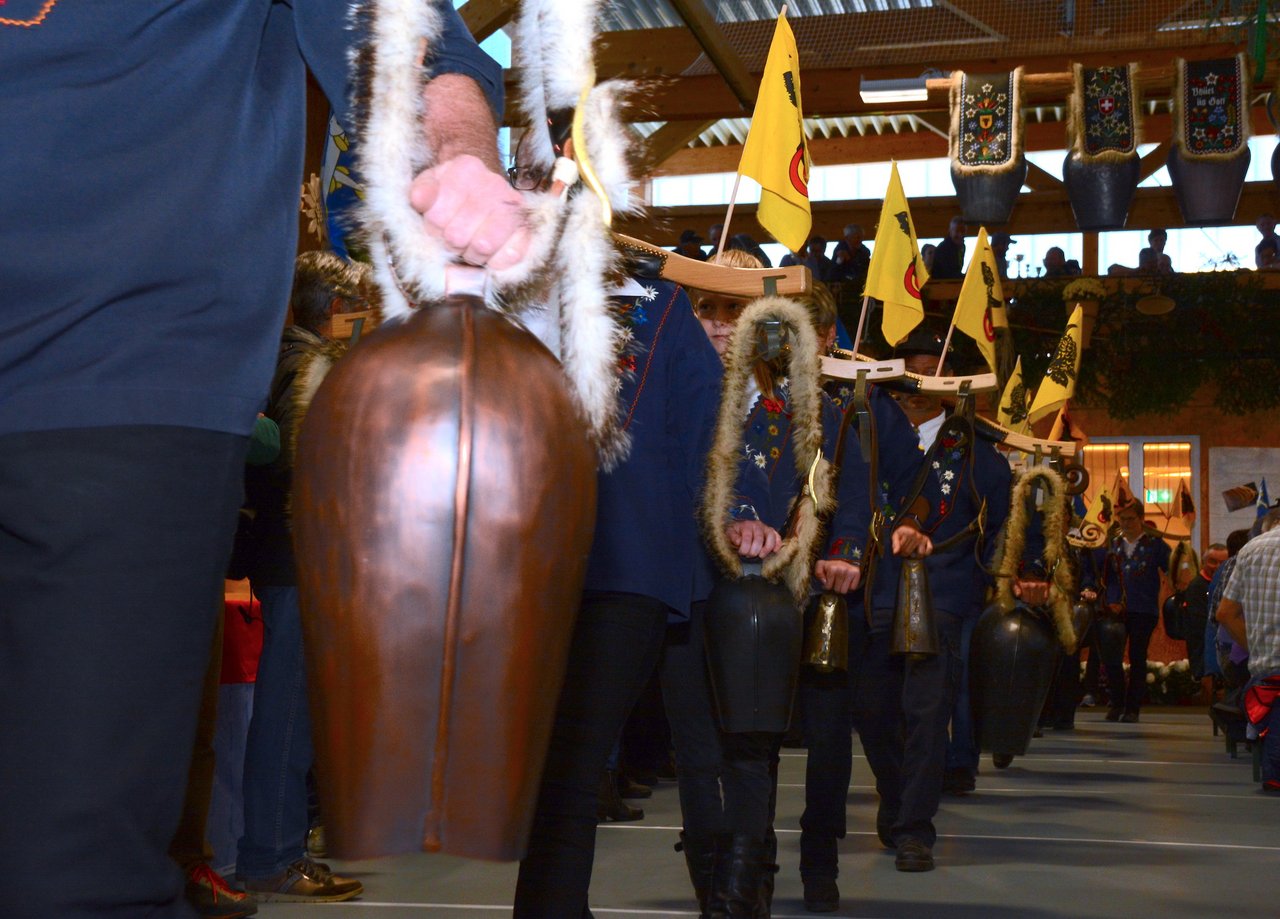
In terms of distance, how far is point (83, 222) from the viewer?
3.48 feet

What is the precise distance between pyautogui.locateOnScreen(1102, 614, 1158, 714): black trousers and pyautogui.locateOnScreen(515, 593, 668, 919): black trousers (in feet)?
33.6

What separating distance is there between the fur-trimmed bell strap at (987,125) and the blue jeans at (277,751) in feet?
18.0

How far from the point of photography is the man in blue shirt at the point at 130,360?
39.1 inches

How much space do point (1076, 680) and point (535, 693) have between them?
1075 cm

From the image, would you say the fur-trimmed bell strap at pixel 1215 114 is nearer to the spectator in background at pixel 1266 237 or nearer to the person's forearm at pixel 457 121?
the spectator in background at pixel 1266 237

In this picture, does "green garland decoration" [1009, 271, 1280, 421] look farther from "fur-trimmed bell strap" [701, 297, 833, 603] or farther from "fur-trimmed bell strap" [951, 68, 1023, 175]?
"fur-trimmed bell strap" [701, 297, 833, 603]

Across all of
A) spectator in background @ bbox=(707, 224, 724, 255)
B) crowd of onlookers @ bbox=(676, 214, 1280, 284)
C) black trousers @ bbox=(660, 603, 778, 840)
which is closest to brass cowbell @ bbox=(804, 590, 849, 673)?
black trousers @ bbox=(660, 603, 778, 840)

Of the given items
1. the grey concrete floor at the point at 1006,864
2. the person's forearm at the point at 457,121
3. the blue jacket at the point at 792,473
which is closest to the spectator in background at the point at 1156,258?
the grey concrete floor at the point at 1006,864

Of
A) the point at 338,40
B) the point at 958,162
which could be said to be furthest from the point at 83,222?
the point at 958,162

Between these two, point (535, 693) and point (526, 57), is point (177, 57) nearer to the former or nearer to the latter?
point (526, 57)

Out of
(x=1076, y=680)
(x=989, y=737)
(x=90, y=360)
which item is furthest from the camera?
(x=1076, y=680)

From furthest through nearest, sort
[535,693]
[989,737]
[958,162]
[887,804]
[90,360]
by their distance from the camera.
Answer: [958,162] → [989,737] → [887,804] → [90,360] → [535,693]

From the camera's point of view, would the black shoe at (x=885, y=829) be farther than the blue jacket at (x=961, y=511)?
No

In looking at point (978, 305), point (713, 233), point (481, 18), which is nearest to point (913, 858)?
point (978, 305)
